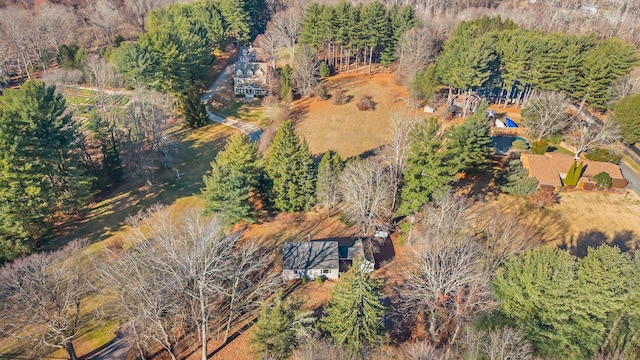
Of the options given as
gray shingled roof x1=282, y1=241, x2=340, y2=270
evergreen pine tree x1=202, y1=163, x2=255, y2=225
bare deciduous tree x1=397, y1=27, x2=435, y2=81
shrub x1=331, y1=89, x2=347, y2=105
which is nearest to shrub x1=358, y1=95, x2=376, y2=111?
shrub x1=331, y1=89, x2=347, y2=105

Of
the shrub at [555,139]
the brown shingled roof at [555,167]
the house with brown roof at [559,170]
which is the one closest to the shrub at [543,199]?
the house with brown roof at [559,170]

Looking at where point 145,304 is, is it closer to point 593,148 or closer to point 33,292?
point 33,292

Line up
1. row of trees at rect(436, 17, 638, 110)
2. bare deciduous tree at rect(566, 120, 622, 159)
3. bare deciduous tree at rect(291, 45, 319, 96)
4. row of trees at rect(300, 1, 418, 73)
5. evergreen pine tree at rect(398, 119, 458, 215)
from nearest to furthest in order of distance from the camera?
evergreen pine tree at rect(398, 119, 458, 215), bare deciduous tree at rect(566, 120, 622, 159), row of trees at rect(436, 17, 638, 110), bare deciduous tree at rect(291, 45, 319, 96), row of trees at rect(300, 1, 418, 73)

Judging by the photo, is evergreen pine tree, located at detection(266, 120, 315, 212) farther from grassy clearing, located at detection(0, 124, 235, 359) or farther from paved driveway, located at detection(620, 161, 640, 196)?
paved driveway, located at detection(620, 161, 640, 196)

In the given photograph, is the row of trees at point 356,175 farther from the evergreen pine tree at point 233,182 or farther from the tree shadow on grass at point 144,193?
the tree shadow on grass at point 144,193

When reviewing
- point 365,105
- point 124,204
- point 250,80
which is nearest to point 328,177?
point 124,204

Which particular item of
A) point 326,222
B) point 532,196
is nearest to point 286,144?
point 326,222
